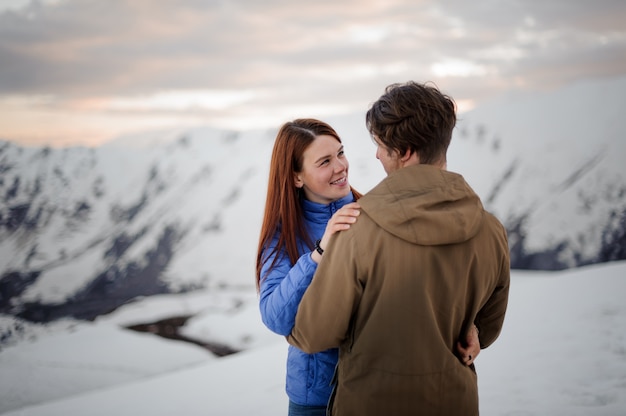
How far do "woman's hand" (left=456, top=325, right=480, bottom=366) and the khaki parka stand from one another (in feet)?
0.10

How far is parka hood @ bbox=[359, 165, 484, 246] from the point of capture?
1.05 meters

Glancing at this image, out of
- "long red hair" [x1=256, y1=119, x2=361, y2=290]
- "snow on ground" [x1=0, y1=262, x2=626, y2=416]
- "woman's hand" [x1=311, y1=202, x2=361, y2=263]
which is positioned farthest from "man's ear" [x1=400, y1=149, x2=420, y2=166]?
"snow on ground" [x1=0, y1=262, x2=626, y2=416]

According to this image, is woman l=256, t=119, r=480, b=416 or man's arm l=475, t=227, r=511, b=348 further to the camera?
woman l=256, t=119, r=480, b=416

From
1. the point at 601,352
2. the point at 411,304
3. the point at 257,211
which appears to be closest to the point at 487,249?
the point at 411,304

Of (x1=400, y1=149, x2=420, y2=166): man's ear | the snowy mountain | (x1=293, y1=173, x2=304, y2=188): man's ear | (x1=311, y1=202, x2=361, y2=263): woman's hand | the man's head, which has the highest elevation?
the man's head

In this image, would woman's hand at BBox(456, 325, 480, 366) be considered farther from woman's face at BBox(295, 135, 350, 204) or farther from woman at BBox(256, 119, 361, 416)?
woman's face at BBox(295, 135, 350, 204)

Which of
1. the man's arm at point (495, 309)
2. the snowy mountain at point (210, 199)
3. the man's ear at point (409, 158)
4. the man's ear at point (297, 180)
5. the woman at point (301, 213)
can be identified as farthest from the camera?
the snowy mountain at point (210, 199)

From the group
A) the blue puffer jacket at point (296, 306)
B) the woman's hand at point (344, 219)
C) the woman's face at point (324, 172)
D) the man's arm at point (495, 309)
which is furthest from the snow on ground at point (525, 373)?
the woman's hand at point (344, 219)

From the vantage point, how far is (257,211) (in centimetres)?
2867

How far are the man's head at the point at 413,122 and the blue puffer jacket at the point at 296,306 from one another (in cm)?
38

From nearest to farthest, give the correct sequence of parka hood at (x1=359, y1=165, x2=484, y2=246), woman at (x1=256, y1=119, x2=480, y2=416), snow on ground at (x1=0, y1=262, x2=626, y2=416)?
parka hood at (x1=359, y1=165, x2=484, y2=246)
woman at (x1=256, y1=119, x2=480, y2=416)
snow on ground at (x1=0, y1=262, x2=626, y2=416)

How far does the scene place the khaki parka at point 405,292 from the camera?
42.4 inches

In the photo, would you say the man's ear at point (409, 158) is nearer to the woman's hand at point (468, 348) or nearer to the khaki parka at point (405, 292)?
the khaki parka at point (405, 292)

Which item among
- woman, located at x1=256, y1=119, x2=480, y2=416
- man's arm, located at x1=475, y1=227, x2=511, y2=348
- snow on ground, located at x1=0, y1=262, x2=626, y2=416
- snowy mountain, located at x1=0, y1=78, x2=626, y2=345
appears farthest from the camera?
snowy mountain, located at x1=0, y1=78, x2=626, y2=345
